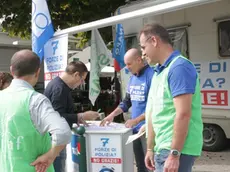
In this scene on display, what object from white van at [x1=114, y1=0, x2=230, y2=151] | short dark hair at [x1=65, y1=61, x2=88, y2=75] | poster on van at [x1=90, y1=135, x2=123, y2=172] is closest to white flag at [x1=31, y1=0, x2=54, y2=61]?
short dark hair at [x1=65, y1=61, x2=88, y2=75]

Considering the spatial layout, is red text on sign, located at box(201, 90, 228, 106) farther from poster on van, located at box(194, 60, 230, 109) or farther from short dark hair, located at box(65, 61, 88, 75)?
short dark hair, located at box(65, 61, 88, 75)

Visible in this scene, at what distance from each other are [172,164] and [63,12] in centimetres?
906

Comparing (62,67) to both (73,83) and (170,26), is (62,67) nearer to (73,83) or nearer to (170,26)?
(73,83)

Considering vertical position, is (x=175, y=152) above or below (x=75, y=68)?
below

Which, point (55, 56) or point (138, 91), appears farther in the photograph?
point (55, 56)

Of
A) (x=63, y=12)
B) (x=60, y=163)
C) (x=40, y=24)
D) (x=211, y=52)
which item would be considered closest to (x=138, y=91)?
(x=60, y=163)

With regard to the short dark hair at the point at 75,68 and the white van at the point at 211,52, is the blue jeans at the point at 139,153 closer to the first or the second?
the short dark hair at the point at 75,68

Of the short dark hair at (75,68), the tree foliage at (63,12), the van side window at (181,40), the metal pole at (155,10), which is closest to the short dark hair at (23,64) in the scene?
the short dark hair at (75,68)

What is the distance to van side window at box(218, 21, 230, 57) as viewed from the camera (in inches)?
241

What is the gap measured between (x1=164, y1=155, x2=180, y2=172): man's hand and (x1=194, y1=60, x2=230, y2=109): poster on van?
392 centimetres

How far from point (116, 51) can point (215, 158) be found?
8.53 ft

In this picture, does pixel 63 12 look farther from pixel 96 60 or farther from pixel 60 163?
pixel 60 163

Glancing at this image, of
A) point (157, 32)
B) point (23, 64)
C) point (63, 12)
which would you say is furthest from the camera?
point (63, 12)

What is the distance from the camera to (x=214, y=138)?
6.72 m
